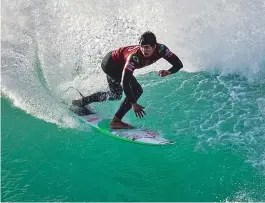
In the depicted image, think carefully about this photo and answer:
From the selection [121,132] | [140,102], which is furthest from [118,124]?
[140,102]

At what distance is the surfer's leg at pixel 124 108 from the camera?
21.2 ft

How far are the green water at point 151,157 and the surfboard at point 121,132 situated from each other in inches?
5.4

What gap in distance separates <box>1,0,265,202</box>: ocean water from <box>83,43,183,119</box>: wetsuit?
628 mm

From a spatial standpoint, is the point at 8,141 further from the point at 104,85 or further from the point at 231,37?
the point at 231,37

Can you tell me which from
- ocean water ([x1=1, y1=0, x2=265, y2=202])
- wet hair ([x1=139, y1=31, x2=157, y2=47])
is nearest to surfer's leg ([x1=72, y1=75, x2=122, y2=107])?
ocean water ([x1=1, y1=0, x2=265, y2=202])

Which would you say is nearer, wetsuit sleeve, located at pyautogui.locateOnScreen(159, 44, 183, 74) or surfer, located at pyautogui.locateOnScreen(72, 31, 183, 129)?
surfer, located at pyautogui.locateOnScreen(72, 31, 183, 129)

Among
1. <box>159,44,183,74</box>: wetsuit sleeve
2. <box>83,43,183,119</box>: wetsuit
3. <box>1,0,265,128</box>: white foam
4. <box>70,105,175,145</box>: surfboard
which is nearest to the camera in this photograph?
<box>83,43,183,119</box>: wetsuit

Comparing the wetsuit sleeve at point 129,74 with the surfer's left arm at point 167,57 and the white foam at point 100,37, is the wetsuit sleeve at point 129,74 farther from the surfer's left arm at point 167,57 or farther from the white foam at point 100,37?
the white foam at point 100,37

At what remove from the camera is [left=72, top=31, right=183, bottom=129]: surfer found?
5789 millimetres

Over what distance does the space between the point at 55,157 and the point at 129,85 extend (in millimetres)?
1621

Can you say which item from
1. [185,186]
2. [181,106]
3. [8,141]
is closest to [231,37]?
[181,106]

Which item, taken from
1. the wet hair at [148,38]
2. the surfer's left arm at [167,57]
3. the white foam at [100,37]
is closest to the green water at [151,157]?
the white foam at [100,37]

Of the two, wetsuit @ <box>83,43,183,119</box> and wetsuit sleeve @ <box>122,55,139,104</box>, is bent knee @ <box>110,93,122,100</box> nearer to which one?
wetsuit @ <box>83,43,183,119</box>

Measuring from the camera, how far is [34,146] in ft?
21.7
